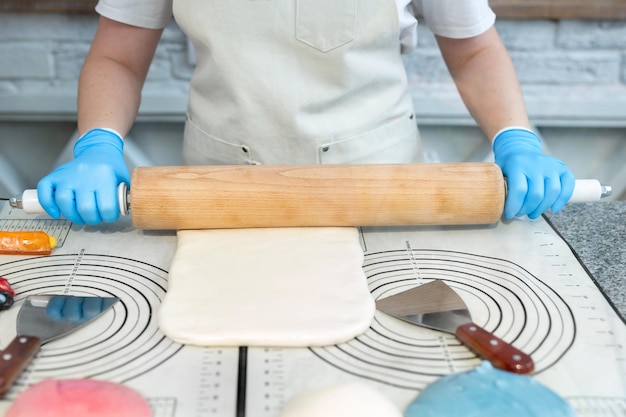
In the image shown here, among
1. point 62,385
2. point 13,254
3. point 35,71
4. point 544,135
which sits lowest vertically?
point 544,135

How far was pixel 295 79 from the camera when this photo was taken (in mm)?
1115

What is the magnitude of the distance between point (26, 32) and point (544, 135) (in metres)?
1.46

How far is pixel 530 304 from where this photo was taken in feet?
2.71

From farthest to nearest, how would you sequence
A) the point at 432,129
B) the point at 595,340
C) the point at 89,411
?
the point at 432,129
the point at 595,340
the point at 89,411

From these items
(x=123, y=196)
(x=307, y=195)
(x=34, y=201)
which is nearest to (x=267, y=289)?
(x=307, y=195)

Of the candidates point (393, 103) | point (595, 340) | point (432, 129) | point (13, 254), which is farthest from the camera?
point (432, 129)

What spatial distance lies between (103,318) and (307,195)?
0.33 metres

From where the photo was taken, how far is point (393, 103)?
48.1 inches

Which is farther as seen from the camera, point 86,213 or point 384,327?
point 86,213

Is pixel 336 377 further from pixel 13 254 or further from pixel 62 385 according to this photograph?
pixel 13 254

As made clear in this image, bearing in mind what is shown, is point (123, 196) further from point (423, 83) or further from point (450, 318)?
point (423, 83)

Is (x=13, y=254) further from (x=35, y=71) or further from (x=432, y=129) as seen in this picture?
(x=432, y=129)

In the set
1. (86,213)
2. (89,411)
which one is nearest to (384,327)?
(89,411)

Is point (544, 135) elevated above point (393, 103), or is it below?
below
